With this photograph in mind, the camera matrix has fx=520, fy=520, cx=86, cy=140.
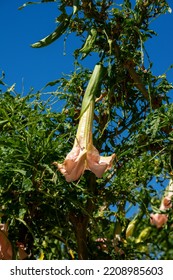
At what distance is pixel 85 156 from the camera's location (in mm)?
1142

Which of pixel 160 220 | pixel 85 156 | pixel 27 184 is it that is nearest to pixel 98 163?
pixel 85 156

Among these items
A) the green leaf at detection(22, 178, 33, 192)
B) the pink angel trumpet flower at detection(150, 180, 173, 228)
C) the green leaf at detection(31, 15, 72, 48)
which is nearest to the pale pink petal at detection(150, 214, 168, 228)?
the pink angel trumpet flower at detection(150, 180, 173, 228)

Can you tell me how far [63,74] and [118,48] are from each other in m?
0.26

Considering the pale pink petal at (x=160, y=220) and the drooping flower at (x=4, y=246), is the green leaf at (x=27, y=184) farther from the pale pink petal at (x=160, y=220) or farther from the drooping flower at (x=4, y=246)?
the pale pink petal at (x=160, y=220)

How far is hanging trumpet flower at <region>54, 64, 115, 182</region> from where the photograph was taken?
109 cm

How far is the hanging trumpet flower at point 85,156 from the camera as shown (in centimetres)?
109

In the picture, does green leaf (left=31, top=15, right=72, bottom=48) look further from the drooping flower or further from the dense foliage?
the drooping flower

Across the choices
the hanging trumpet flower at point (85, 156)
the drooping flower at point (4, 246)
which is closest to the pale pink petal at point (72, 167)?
the hanging trumpet flower at point (85, 156)

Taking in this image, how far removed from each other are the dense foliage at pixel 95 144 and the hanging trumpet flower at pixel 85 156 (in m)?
0.03

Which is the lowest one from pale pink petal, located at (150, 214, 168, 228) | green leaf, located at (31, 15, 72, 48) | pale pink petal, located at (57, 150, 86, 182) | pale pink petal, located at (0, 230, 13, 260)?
pale pink petal, located at (0, 230, 13, 260)

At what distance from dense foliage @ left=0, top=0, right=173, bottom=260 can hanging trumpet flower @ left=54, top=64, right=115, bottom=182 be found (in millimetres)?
34
